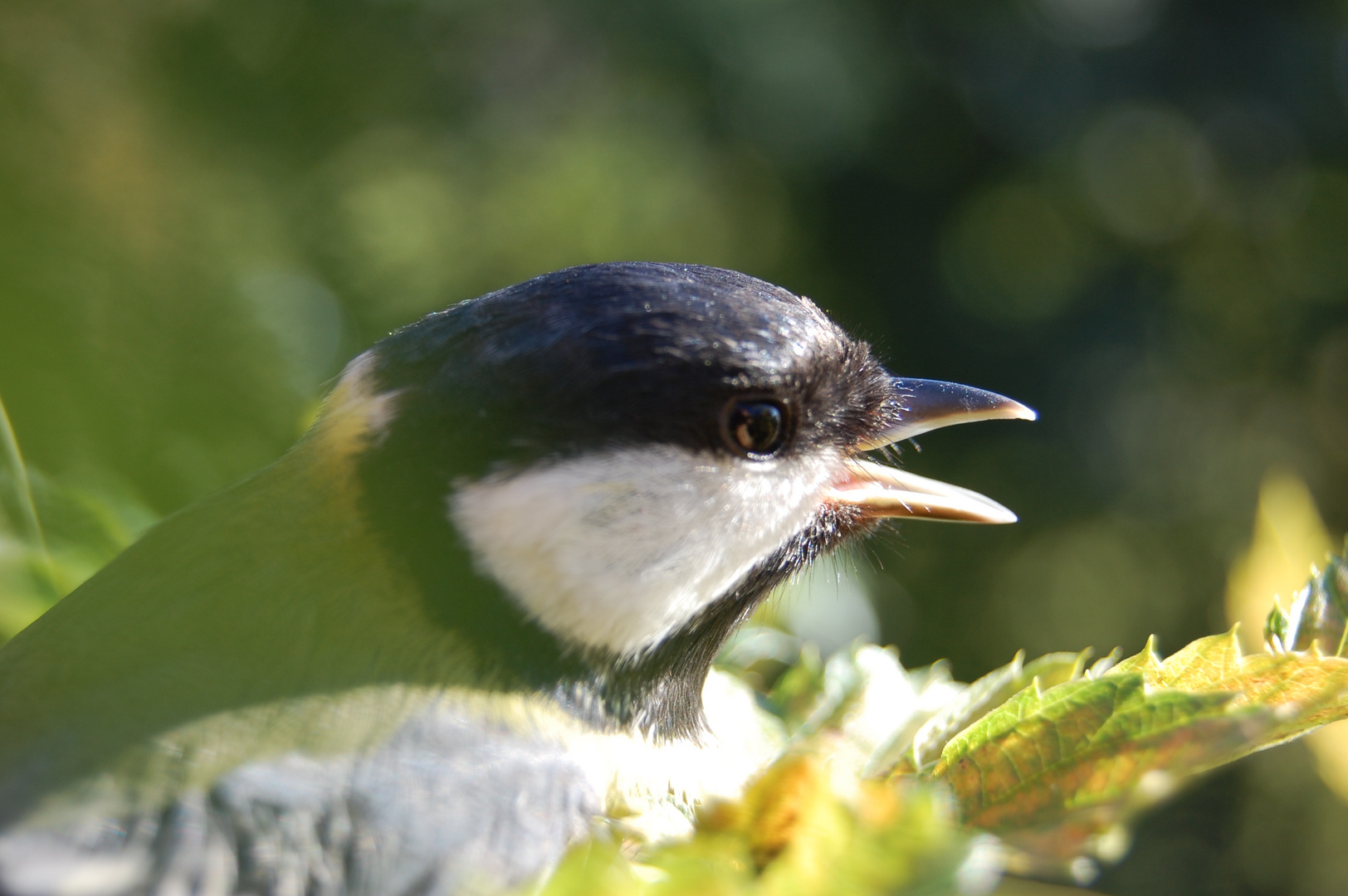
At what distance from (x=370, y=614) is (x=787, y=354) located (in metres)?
0.39

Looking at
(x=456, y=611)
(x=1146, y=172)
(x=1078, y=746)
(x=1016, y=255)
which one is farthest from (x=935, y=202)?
(x=1078, y=746)

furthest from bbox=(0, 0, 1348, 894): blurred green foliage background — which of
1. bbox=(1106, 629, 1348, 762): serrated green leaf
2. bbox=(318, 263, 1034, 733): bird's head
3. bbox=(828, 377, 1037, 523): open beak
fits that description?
bbox=(1106, 629, 1348, 762): serrated green leaf

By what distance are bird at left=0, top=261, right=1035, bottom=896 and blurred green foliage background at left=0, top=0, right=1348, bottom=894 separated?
2.49ft

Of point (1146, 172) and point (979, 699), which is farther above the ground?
point (1146, 172)

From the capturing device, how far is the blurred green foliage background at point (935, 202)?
6.29 ft

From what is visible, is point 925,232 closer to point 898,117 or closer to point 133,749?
point 898,117

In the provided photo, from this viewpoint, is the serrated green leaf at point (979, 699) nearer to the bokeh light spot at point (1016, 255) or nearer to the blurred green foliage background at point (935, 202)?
the blurred green foliage background at point (935, 202)

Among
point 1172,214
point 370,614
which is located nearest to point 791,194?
point 1172,214

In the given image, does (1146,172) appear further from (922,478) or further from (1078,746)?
(1078,746)

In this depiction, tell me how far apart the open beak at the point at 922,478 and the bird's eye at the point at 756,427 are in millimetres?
127

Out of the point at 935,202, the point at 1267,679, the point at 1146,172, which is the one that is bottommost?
the point at 1267,679

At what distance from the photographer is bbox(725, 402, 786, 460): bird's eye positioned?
88cm

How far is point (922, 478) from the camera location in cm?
103

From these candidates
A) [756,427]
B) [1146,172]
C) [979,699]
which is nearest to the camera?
[979,699]
